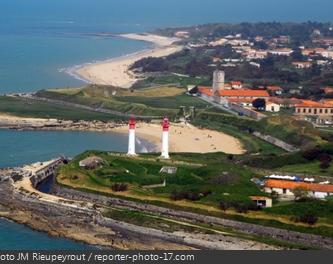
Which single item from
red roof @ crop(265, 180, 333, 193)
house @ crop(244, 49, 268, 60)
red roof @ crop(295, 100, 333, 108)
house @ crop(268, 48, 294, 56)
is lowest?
red roof @ crop(265, 180, 333, 193)

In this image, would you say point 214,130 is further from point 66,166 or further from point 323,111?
point 66,166

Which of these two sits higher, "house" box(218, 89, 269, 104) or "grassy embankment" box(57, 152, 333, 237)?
"house" box(218, 89, 269, 104)

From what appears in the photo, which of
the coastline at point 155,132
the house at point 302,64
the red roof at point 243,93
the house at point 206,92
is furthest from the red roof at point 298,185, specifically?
the house at point 302,64

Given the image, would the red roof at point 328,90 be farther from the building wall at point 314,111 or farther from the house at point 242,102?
the house at point 242,102

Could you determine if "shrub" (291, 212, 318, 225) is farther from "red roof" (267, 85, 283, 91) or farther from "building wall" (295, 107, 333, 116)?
"red roof" (267, 85, 283, 91)

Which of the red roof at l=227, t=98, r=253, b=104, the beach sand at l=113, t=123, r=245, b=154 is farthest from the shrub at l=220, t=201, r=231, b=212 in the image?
the red roof at l=227, t=98, r=253, b=104

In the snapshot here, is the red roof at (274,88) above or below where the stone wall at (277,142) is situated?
above

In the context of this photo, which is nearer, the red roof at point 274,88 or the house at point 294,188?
the house at point 294,188
